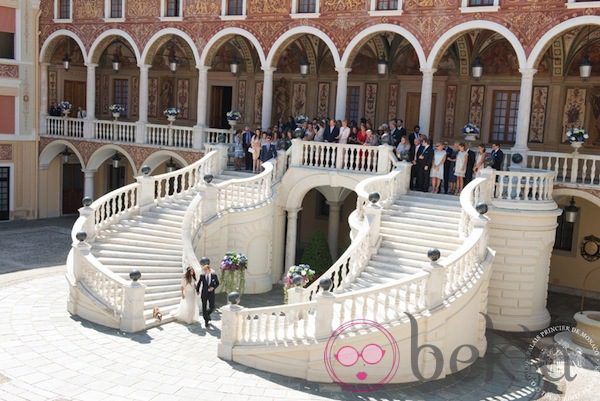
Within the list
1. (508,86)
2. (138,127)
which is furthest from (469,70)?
(138,127)

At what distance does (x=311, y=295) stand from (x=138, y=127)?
1467 cm

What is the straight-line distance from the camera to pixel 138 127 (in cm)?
2667

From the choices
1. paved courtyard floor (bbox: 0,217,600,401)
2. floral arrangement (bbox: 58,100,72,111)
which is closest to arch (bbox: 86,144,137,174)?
floral arrangement (bbox: 58,100,72,111)

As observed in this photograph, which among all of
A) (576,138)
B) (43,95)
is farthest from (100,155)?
(576,138)

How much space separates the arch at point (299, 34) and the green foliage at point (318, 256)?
583cm

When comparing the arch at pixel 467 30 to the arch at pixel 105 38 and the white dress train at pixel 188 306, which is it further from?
the arch at pixel 105 38

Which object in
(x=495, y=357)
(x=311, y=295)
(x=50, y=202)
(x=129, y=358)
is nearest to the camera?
(x=129, y=358)

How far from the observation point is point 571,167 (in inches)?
765

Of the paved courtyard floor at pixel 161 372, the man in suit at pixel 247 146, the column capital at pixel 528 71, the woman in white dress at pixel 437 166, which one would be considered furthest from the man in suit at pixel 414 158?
the man in suit at pixel 247 146

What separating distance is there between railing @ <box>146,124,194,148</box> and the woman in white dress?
33.9ft

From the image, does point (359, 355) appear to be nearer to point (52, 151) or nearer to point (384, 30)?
point (384, 30)

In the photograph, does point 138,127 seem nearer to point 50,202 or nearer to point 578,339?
point 50,202

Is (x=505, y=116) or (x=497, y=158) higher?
(x=505, y=116)

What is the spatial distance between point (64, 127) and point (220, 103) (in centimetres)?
662
